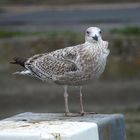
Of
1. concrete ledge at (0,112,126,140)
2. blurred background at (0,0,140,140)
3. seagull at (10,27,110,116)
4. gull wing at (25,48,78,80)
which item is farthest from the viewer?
blurred background at (0,0,140,140)

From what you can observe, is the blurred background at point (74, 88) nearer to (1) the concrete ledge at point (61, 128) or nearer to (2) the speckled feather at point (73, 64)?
(2) the speckled feather at point (73, 64)

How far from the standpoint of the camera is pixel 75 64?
5.55 meters

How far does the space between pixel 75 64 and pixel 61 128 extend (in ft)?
4.14

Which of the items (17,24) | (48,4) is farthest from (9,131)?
(48,4)

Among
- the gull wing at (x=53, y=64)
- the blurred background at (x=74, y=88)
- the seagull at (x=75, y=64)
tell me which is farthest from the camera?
the blurred background at (x=74, y=88)

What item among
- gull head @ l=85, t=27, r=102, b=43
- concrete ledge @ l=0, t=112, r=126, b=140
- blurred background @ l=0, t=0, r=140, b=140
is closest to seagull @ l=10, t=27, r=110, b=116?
gull head @ l=85, t=27, r=102, b=43

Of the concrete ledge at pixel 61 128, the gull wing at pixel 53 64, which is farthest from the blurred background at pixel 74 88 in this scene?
the concrete ledge at pixel 61 128

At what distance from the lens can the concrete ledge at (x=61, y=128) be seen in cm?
422

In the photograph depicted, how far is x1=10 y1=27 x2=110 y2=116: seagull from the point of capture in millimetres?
5488

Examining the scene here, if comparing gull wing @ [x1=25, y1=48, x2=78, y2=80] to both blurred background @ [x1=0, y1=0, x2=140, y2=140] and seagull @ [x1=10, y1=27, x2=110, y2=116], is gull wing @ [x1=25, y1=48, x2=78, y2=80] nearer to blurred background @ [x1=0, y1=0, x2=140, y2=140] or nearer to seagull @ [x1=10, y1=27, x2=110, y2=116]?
seagull @ [x1=10, y1=27, x2=110, y2=116]

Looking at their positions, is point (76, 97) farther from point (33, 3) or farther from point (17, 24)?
point (33, 3)

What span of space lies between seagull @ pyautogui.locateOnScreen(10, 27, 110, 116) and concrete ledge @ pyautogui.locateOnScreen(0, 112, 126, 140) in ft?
1.71

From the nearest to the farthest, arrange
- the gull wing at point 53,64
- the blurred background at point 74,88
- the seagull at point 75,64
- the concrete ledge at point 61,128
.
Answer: the concrete ledge at point 61,128 → the seagull at point 75,64 → the gull wing at point 53,64 → the blurred background at point 74,88

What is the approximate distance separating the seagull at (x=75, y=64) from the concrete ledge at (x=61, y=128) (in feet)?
1.71
